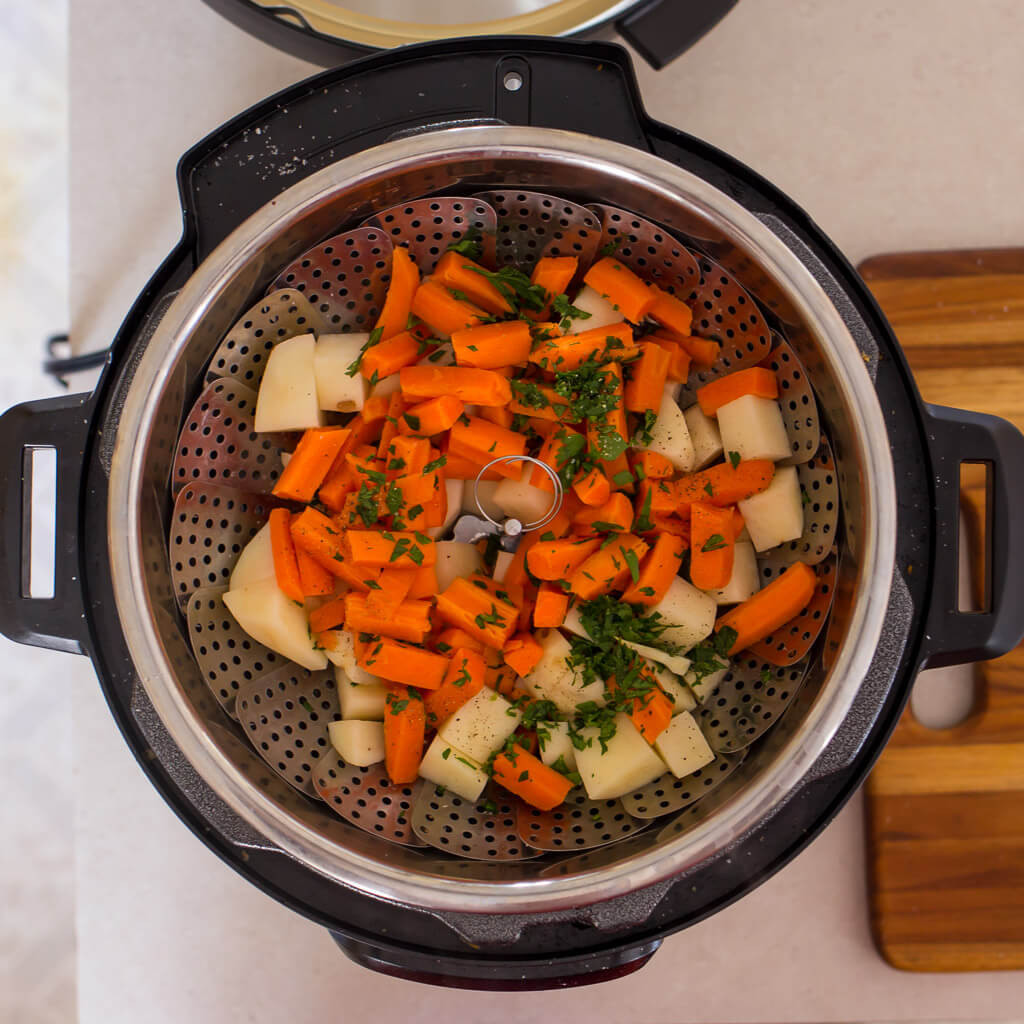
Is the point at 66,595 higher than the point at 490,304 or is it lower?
lower

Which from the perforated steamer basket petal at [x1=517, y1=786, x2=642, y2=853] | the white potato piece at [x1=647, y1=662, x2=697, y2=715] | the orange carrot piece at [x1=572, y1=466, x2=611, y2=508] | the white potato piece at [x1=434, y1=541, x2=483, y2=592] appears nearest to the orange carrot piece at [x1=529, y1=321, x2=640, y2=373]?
the orange carrot piece at [x1=572, y1=466, x2=611, y2=508]

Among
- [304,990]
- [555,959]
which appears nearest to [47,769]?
[304,990]

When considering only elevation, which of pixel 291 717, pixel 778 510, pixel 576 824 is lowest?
pixel 576 824

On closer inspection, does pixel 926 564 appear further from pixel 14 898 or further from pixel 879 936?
pixel 14 898

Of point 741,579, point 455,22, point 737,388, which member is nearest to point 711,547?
point 741,579

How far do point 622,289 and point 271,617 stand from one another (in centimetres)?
47

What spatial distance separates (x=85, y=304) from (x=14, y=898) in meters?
0.94

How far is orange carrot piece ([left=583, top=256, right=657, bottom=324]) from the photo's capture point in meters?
0.86

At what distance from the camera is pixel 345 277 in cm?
88

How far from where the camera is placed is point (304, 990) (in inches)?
44.6

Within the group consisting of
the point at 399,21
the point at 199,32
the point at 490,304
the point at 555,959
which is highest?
the point at 199,32

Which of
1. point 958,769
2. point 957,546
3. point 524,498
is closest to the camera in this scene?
point 957,546

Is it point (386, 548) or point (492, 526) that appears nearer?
point (386, 548)

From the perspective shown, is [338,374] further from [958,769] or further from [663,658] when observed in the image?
[958,769]
